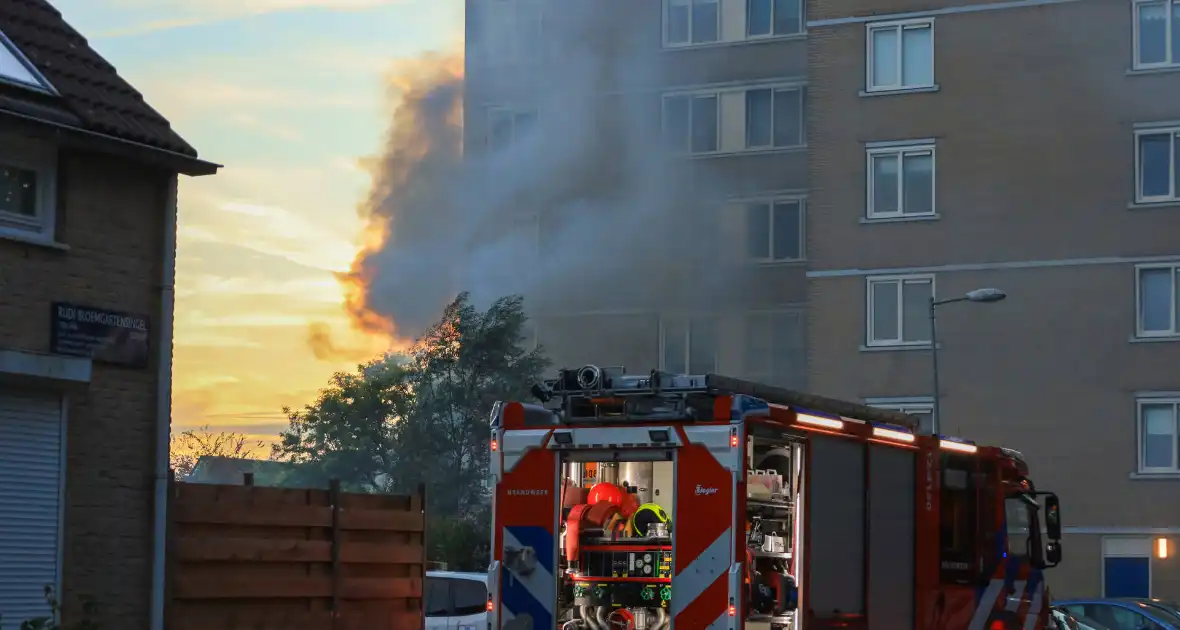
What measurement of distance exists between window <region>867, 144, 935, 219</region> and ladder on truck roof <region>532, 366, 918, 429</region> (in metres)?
28.6

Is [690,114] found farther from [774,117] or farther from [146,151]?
[146,151]

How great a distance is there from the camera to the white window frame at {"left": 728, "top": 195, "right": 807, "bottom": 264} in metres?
48.8

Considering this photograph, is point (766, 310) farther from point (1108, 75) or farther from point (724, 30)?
point (1108, 75)

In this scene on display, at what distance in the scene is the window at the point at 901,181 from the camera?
42.0 metres

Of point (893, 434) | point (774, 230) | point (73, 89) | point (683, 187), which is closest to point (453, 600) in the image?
point (893, 434)

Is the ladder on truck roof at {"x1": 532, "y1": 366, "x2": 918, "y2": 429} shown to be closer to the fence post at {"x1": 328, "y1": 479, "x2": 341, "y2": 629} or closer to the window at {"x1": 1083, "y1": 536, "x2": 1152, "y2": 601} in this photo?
the fence post at {"x1": 328, "y1": 479, "x2": 341, "y2": 629}

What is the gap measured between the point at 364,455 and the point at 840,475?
97.1ft

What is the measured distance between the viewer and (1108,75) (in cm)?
4066

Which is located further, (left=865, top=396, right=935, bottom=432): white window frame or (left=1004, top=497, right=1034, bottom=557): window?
(left=865, top=396, right=935, bottom=432): white window frame

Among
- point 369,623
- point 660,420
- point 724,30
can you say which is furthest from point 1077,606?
point 724,30

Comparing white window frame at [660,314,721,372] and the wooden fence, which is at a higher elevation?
white window frame at [660,314,721,372]

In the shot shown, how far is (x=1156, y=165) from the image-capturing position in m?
40.5

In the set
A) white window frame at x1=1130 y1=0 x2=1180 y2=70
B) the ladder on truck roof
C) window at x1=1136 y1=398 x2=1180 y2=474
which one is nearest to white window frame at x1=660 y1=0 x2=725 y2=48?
white window frame at x1=1130 y1=0 x2=1180 y2=70

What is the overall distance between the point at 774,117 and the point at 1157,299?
1327 centimetres
